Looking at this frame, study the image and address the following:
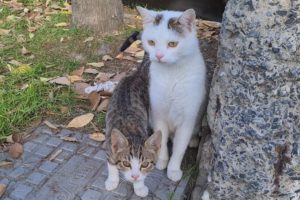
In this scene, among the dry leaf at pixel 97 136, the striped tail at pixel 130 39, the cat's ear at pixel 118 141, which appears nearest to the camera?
the cat's ear at pixel 118 141

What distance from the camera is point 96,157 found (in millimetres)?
3295

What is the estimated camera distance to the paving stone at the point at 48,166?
316 cm

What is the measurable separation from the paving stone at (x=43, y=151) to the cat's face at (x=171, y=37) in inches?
43.9

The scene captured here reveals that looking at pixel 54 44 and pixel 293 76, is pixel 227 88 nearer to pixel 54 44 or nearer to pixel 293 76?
pixel 293 76

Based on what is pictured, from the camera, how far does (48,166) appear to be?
10.5 ft

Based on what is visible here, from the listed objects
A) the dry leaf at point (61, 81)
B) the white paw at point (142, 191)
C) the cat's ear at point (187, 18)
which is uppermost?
the cat's ear at point (187, 18)

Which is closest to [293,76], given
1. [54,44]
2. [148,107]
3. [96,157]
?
[148,107]

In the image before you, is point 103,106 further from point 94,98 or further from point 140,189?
point 140,189

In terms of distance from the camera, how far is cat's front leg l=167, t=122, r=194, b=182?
308 cm

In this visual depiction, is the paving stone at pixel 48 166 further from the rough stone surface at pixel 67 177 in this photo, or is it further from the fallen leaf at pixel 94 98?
the fallen leaf at pixel 94 98

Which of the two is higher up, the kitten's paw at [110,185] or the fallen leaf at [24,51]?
the fallen leaf at [24,51]

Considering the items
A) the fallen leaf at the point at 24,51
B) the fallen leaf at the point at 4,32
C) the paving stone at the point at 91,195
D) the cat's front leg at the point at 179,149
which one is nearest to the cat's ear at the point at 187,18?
the cat's front leg at the point at 179,149

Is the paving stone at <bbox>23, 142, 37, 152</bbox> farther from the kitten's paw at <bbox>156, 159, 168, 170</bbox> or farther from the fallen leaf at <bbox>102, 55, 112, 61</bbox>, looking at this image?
the fallen leaf at <bbox>102, 55, 112, 61</bbox>

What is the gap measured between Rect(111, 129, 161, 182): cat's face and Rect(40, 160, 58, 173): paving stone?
573 millimetres
